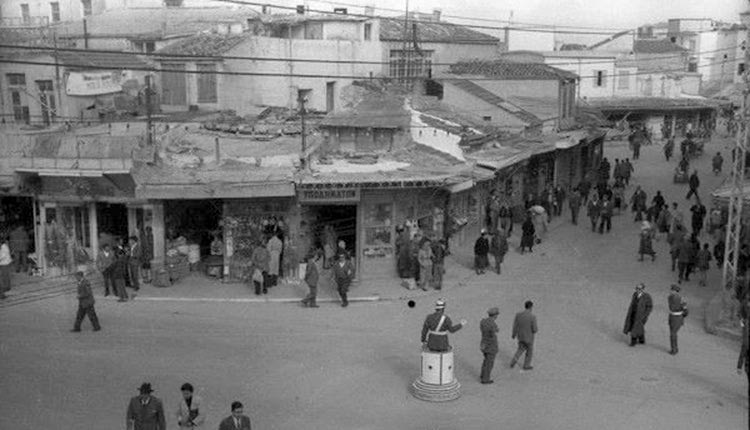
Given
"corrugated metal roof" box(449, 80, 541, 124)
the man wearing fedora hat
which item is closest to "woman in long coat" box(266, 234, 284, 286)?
the man wearing fedora hat

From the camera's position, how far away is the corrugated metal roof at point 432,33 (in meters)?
44.7

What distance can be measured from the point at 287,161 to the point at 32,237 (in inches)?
313

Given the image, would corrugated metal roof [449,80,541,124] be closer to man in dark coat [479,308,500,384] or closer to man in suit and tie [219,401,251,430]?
man in dark coat [479,308,500,384]

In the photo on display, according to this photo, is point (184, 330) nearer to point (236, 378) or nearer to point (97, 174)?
point (236, 378)

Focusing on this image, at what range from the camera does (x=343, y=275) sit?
18766 mm

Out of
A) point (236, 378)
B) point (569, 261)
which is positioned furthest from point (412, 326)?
point (569, 261)

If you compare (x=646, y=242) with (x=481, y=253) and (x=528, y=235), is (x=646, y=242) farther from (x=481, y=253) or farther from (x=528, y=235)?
(x=481, y=253)

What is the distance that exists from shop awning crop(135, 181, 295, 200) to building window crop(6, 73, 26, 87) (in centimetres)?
1299

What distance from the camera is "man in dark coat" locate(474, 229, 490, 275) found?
2194 centimetres

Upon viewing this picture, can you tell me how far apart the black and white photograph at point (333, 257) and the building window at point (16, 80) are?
67mm

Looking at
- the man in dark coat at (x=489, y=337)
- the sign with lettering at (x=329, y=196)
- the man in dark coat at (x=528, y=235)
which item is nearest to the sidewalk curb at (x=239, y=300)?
the sign with lettering at (x=329, y=196)

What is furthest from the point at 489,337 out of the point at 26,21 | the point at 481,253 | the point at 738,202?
the point at 26,21

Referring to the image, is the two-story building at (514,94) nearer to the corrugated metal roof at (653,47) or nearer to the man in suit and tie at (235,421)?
the man in suit and tie at (235,421)

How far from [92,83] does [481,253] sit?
1508 centimetres
